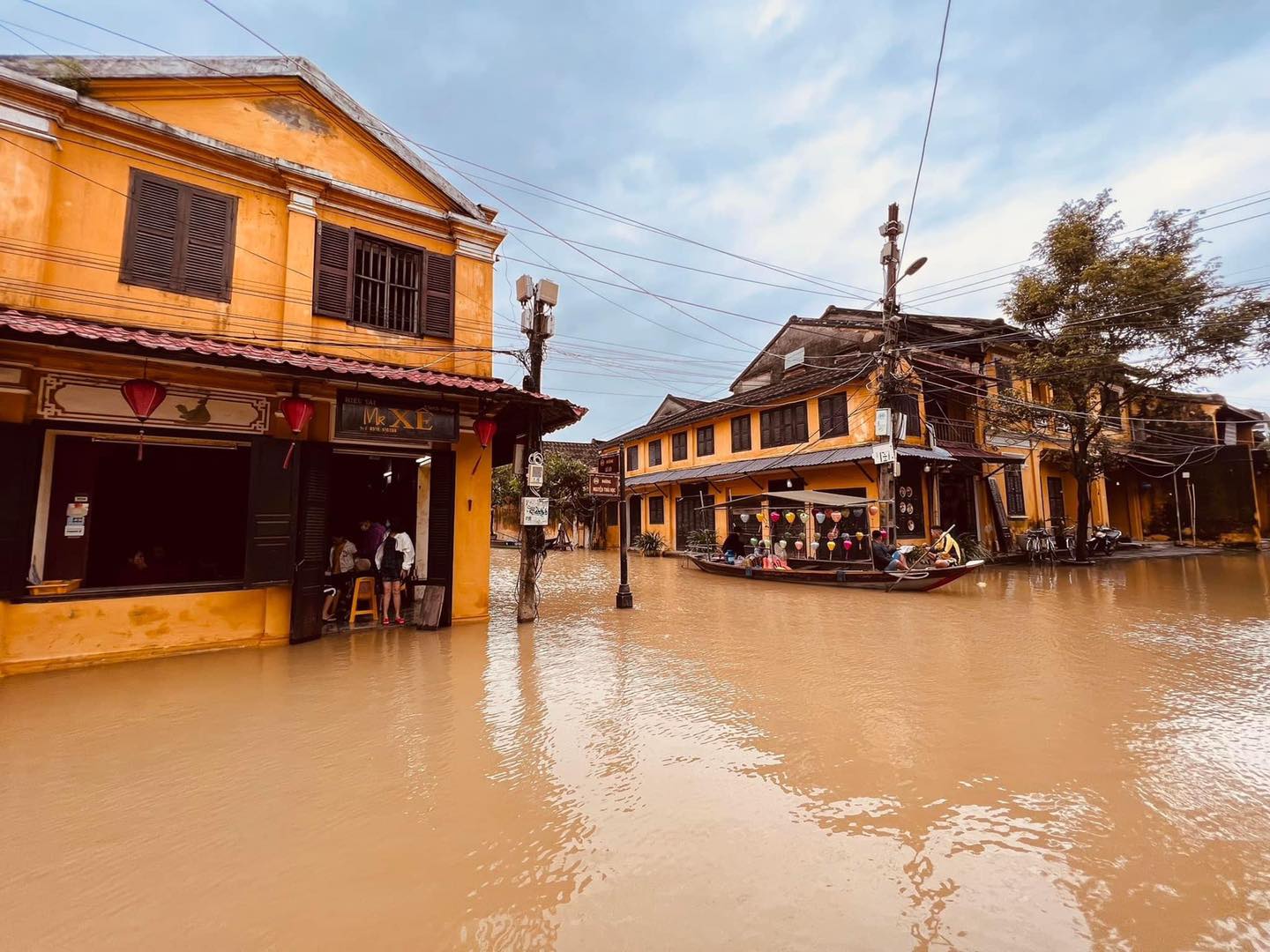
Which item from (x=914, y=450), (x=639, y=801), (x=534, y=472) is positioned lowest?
(x=639, y=801)

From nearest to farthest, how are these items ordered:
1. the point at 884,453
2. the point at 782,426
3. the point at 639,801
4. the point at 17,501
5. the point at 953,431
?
the point at 639,801 < the point at 17,501 < the point at 884,453 < the point at 953,431 < the point at 782,426

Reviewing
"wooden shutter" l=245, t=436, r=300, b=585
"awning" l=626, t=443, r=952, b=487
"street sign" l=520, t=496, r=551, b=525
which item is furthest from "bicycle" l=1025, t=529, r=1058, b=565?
"wooden shutter" l=245, t=436, r=300, b=585

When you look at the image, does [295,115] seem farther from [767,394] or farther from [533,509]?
[767,394]

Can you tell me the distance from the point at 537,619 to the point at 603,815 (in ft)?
22.0

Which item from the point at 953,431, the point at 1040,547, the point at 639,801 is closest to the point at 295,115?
the point at 639,801

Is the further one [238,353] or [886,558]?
[886,558]

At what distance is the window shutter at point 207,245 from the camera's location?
759cm

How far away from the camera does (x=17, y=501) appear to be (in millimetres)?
6246

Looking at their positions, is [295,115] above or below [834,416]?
above

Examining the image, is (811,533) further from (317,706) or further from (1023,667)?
(317,706)

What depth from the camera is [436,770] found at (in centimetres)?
408

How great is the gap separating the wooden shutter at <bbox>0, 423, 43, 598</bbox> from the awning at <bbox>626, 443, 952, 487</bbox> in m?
16.8

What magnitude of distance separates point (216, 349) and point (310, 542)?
297 cm

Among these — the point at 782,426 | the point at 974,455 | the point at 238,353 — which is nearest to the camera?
the point at 238,353
